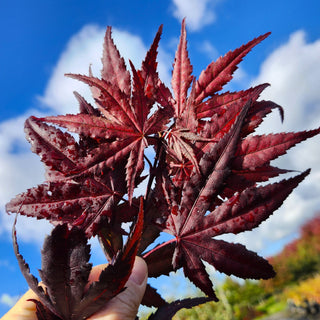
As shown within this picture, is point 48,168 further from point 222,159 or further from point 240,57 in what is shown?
point 240,57

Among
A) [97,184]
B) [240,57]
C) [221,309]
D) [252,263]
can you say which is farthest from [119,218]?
[221,309]

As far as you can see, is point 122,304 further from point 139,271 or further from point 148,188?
point 148,188

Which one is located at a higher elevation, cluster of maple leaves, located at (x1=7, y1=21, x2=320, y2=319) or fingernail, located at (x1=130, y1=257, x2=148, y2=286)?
cluster of maple leaves, located at (x1=7, y1=21, x2=320, y2=319)

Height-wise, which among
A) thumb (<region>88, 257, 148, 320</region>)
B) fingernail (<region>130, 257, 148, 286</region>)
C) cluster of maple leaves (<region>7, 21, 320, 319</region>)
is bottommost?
thumb (<region>88, 257, 148, 320</region>)

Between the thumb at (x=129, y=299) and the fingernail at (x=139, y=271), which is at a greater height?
the fingernail at (x=139, y=271)

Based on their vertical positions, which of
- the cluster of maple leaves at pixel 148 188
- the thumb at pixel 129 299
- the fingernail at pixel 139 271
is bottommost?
the thumb at pixel 129 299

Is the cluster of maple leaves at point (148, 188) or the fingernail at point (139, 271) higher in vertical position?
the cluster of maple leaves at point (148, 188)
